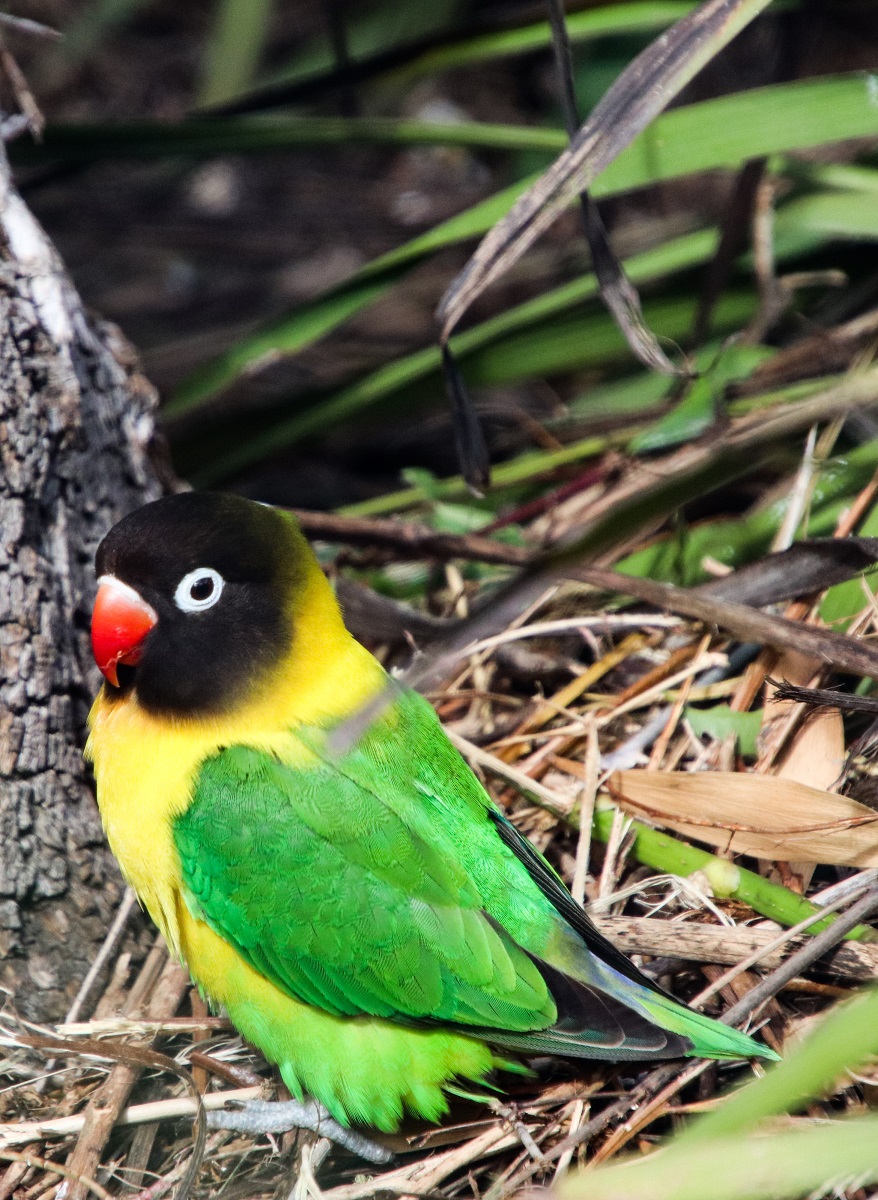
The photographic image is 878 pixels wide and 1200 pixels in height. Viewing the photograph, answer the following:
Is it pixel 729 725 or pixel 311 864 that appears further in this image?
pixel 729 725

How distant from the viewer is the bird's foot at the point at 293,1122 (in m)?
2.53

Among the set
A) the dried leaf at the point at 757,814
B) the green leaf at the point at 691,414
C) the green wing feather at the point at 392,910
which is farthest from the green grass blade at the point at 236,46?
the dried leaf at the point at 757,814

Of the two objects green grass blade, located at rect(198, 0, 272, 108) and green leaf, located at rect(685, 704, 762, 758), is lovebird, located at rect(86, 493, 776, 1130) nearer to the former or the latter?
green leaf, located at rect(685, 704, 762, 758)

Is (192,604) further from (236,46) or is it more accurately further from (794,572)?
(236,46)

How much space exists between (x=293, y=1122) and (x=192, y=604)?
1196mm

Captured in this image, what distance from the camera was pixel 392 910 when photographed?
2.48m

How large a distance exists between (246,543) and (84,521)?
63 cm

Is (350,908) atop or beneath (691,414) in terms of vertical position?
beneath

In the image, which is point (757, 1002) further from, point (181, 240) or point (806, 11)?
point (181, 240)

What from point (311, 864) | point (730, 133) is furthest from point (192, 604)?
point (730, 133)

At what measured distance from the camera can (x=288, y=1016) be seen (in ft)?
8.30

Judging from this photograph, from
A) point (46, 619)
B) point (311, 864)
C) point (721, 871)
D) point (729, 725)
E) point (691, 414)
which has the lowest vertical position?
point (721, 871)

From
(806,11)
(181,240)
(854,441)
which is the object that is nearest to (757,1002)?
(854,441)

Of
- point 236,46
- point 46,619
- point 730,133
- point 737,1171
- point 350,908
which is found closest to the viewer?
point 737,1171
